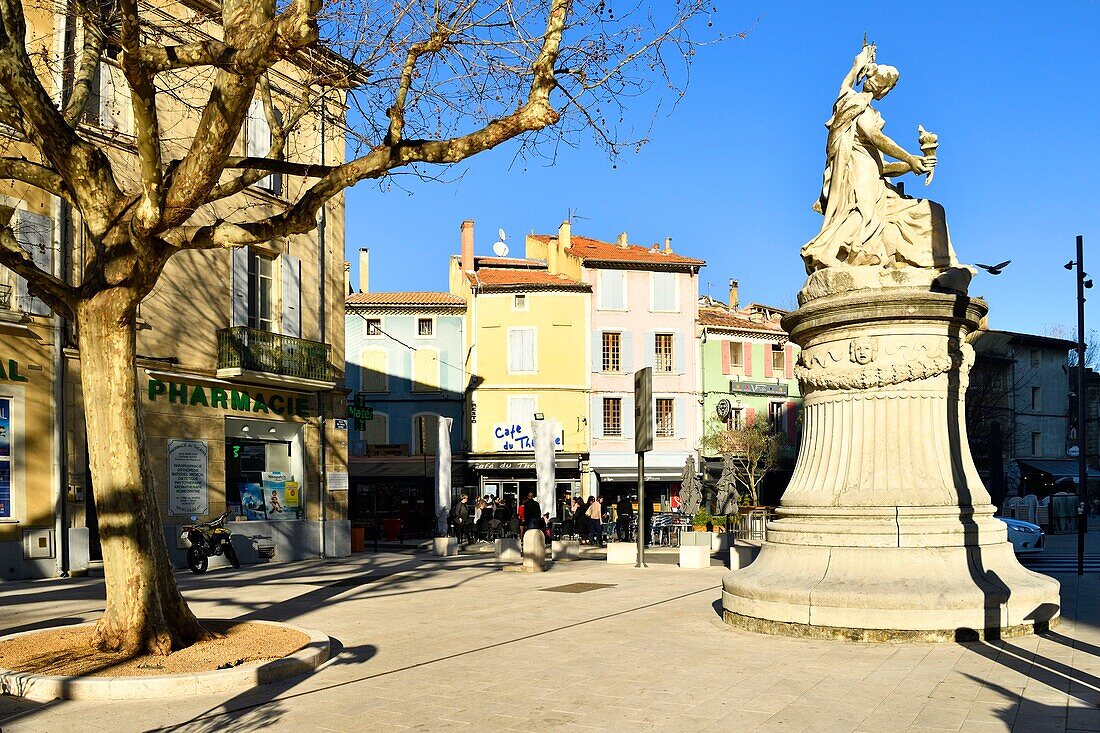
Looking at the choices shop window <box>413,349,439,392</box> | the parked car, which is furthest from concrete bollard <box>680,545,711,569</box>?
shop window <box>413,349,439,392</box>

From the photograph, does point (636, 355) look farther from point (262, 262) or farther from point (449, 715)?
point (449, 715)

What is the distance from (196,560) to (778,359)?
35.0 m

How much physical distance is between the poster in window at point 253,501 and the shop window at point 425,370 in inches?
975

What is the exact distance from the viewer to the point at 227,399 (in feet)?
68.8

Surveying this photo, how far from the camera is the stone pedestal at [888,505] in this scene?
8.70m

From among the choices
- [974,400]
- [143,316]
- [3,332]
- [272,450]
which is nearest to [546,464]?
[272,450]

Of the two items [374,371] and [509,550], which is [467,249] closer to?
[374,371]

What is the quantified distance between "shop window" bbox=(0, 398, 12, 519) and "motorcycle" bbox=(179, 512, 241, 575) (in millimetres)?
3039

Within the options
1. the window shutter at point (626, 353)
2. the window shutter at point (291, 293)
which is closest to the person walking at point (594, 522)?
the window shutter at point (291, 293)

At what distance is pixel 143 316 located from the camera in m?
18.6

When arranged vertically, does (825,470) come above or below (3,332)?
below

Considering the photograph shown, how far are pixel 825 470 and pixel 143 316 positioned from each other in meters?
13.5

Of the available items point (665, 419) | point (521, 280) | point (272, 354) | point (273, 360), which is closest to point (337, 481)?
point (273, 360)

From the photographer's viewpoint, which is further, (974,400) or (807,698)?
(974,400)
